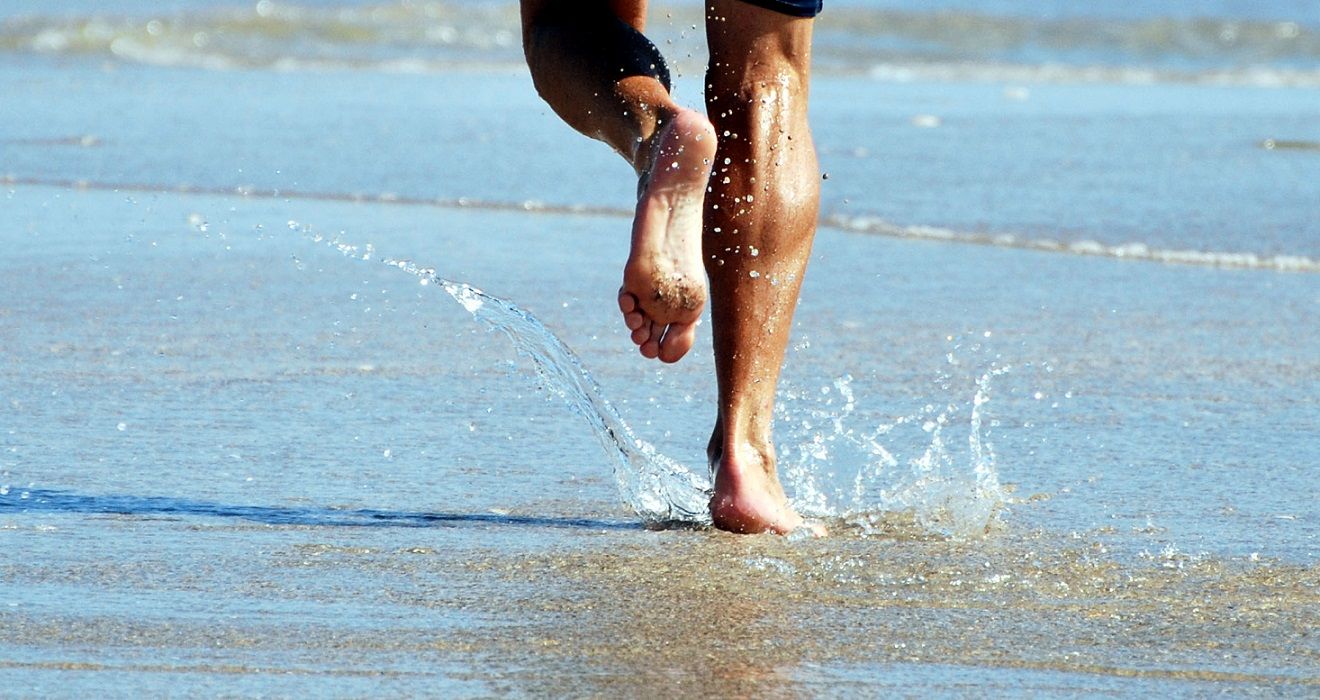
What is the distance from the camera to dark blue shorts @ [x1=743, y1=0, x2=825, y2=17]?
90.1 inches

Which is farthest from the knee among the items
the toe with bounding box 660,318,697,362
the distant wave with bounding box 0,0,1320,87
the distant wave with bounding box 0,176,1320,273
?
the distant wave with bounding box 0,0,1320,87

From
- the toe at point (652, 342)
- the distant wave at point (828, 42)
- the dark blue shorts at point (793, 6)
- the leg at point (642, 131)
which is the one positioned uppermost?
the dark blue shorts at point (793, 6)

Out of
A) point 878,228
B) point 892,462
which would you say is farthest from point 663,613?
point 878,228

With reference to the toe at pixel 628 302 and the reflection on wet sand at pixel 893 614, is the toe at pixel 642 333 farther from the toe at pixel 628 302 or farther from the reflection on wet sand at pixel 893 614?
the reflection on wet sand at pixel 893 614

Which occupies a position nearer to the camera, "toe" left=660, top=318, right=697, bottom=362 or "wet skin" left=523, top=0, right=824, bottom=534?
"toe" left=660, top=318, right=697, bottom=362

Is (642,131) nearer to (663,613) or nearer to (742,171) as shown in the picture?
(742,171)

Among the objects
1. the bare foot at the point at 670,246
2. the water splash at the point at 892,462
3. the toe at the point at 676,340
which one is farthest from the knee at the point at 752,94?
the water splash at the point at 892,462

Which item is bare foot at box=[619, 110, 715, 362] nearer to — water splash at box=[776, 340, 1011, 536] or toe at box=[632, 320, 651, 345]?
toe at box=[632, 320, 651, 345]

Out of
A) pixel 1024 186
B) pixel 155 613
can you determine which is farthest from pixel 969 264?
pixel 155 613

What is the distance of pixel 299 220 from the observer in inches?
179

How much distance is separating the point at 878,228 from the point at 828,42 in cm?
908

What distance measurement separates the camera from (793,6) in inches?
90.8

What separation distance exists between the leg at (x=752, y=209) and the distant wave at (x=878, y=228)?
7.16ft

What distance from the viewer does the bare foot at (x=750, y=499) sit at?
2201mm
